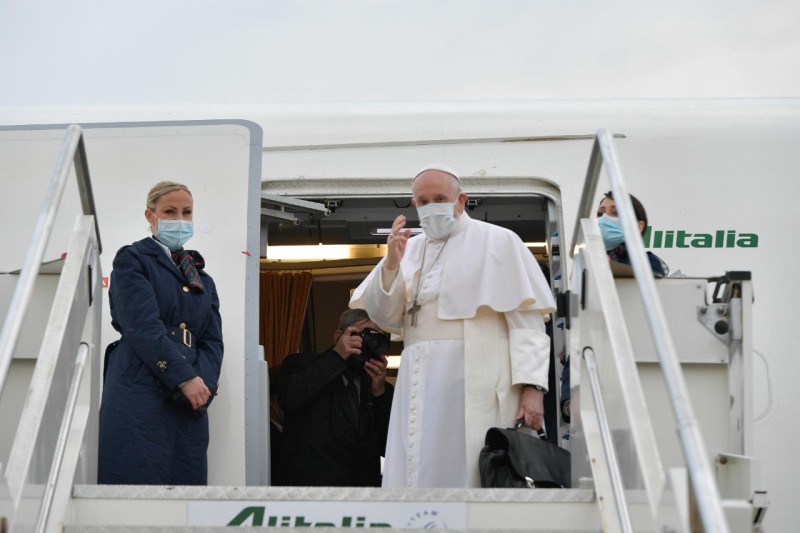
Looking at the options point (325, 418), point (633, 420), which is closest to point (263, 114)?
point (325, 418)

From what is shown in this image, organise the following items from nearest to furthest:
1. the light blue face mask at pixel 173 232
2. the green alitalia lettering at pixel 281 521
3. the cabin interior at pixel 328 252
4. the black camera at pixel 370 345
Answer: the green alitalia lettering at pixel 281 521 < the light blue face mask at pixel 173 232 < the black camera at pixel 370 345 < the cabin interior at pixel 328 252

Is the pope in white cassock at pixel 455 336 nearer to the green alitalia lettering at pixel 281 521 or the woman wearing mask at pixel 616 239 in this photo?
the woman wearing mask at pixel 616 239

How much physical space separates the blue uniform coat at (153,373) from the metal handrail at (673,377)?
2.05m

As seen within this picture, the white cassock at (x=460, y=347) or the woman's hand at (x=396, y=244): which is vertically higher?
the woman's hand at (x=396, y=244)

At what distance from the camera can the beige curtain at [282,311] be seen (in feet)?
29.0

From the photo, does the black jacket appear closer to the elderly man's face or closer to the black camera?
the black camera

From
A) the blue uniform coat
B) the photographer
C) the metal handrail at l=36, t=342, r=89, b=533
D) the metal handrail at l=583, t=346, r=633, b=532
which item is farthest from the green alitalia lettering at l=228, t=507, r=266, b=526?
the photographer

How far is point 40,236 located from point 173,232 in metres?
1.61

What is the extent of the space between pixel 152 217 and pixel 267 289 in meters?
3.69

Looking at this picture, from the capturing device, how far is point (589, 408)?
4.34m

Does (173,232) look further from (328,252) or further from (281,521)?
(328,252)

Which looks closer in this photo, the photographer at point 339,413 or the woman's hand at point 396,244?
the woman's hand at point 396,244

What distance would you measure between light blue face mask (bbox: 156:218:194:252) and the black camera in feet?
4.37

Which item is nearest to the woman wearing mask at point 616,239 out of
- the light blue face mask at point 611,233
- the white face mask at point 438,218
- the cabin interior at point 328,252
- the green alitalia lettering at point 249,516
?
the light blue face mask at point 611,233
